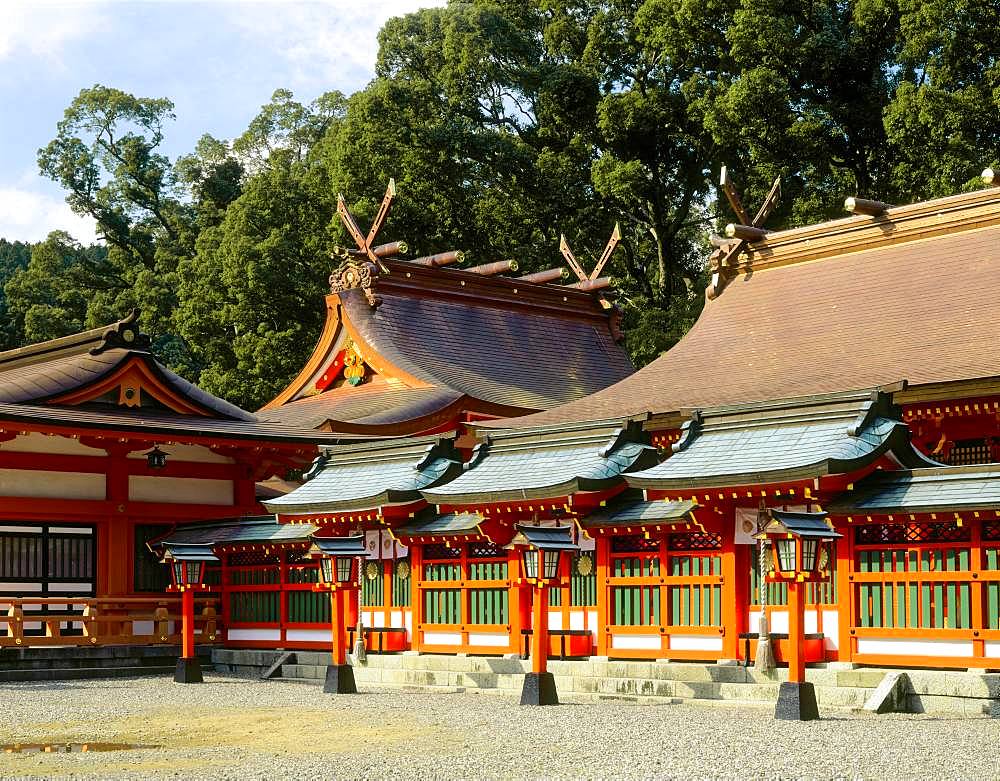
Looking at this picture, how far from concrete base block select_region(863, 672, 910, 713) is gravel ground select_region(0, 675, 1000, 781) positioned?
0.88ft

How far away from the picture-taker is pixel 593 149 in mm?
45312

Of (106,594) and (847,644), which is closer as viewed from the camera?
(847,644)

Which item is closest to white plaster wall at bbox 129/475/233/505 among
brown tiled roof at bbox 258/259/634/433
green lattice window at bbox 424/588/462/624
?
brown tiled roof at bbox 258/259/634/433

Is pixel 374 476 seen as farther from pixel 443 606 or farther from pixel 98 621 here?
pixel 98 621

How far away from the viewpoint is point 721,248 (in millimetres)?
27469

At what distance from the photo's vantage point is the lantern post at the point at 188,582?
69.9 feet

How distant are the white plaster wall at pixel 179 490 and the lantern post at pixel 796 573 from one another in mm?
12611

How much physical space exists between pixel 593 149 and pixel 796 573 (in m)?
31.3

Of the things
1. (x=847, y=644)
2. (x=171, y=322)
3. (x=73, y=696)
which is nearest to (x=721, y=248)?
(x=847, y=644)

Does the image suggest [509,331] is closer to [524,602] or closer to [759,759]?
[524,602]

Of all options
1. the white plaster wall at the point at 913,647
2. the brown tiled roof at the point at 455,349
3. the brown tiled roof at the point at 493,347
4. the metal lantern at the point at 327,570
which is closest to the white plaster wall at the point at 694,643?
the white plaster wall at the point at 913,647

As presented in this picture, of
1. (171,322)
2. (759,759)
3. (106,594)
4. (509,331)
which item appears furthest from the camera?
(171,322)

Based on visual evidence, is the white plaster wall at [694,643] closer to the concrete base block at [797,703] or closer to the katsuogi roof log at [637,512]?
the katsuogi roof log at [637,512]

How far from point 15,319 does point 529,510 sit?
38031mm
